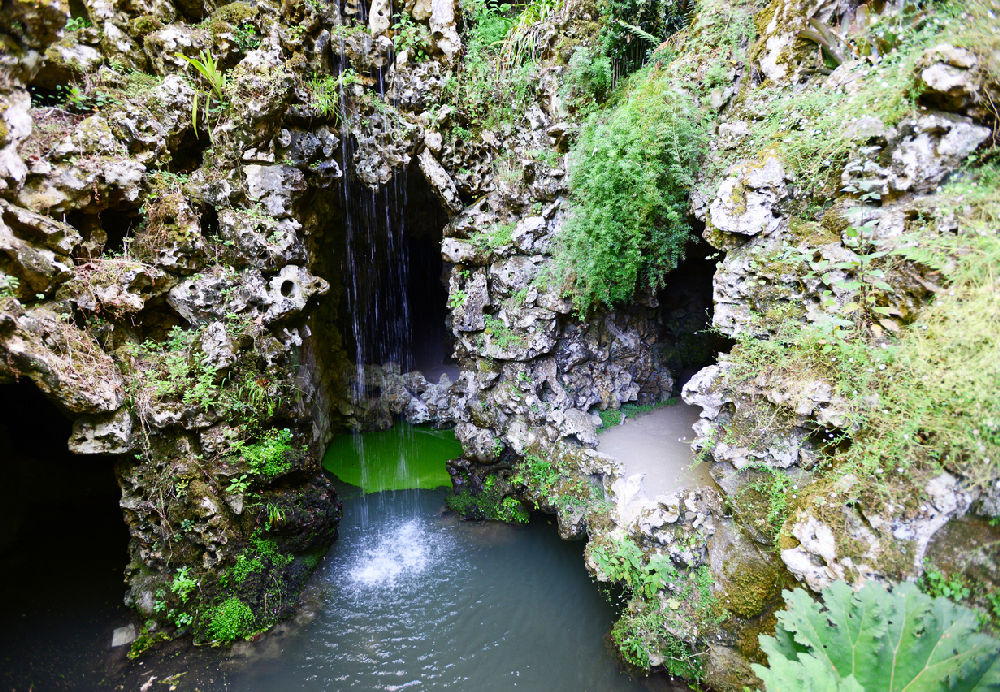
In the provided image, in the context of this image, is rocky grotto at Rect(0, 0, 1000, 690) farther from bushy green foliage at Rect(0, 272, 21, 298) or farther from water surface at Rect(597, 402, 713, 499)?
water surface at Rect(597, 402, 713, 499)

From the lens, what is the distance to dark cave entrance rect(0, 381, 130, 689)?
17.4 feet

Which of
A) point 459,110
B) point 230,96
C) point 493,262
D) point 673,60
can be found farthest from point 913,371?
point 230,96

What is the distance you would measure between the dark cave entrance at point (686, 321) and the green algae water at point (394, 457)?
16.5 ft

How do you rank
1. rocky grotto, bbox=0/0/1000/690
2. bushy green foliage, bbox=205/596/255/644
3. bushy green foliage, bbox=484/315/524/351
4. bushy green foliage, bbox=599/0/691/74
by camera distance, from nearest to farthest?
rocky grotto, bbox=0/0/1000/690 → bushy green foliage, bbox=205/596/255/644 → bushy green foliage, bbox=599/0/691/74 → bushy green foliage, bbox=484/315/524/351

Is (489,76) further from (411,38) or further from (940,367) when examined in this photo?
(940,367)

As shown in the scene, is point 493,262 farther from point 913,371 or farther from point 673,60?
point 913,371

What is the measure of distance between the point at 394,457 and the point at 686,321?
6868 mm

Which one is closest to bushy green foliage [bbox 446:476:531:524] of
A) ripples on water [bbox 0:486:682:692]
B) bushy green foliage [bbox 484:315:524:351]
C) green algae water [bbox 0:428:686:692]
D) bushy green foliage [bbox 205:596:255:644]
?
green algae water [bbox 0:428:686:692]

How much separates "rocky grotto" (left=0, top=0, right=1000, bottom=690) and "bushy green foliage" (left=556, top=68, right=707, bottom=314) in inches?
2.1

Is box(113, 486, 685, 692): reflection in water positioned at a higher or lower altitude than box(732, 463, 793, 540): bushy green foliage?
lower

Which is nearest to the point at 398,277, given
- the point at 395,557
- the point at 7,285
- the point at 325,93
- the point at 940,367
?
the point at 325,93

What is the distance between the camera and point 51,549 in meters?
7.09

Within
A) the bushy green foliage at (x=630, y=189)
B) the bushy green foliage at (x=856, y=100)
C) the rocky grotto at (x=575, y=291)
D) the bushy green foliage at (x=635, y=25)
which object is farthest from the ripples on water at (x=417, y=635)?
the bushy green foliage at (x=635, y=25)

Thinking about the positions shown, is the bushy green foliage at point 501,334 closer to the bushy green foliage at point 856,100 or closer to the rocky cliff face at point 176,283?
the rocky cliff face at point 176,283
